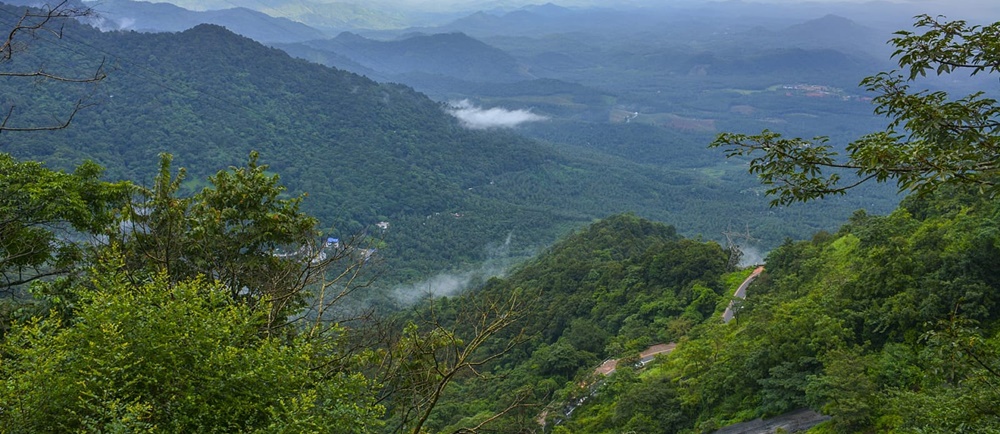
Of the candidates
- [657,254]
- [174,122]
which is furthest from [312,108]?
[657,254]

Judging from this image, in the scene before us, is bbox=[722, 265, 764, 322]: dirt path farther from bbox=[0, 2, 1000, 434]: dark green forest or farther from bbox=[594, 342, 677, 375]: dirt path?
bbox=[594, 342, 677, 375]: dirt path

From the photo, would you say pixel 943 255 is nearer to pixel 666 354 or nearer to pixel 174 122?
pixel 666 354

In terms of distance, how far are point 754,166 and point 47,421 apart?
5.92m

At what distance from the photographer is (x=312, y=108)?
285ft

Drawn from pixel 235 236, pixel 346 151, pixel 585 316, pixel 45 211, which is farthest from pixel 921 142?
pixel 346 151

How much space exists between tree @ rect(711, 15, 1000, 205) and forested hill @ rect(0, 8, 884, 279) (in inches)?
1986

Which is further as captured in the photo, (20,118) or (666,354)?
(20,118)

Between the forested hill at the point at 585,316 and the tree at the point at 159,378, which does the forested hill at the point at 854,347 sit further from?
the tree at the point at 159,378

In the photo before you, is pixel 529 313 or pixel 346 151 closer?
pixel 529 313

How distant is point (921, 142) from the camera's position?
476 cm

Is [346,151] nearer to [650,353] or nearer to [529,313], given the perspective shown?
[650,353]

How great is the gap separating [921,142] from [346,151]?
261 ft

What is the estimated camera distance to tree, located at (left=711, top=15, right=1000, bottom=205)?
4445mm

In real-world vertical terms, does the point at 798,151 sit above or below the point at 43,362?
above
